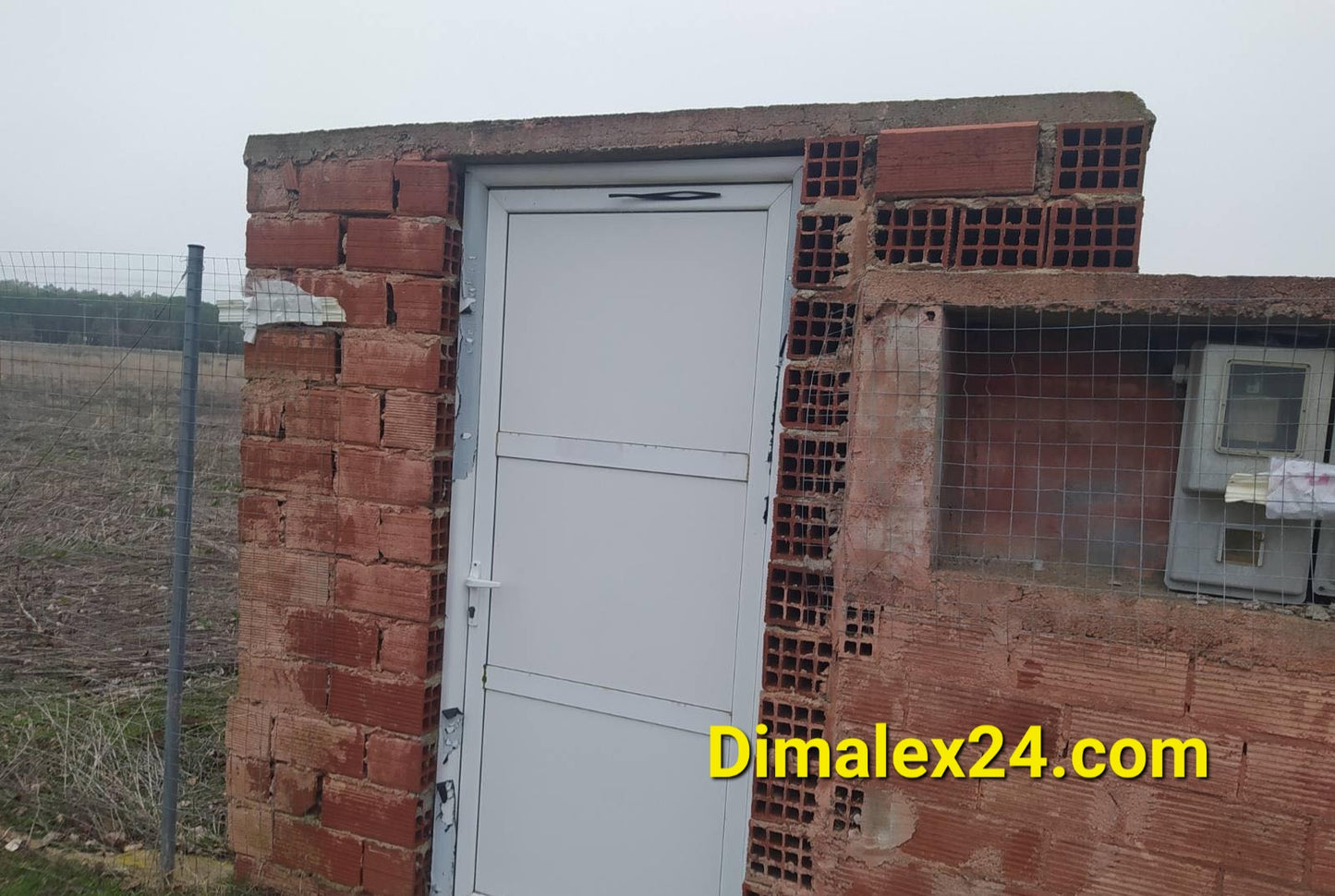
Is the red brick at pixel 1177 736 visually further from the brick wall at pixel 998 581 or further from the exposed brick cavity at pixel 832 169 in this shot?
the exposed brick cavity at pixel 832 169

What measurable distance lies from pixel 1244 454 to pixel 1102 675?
0.63m

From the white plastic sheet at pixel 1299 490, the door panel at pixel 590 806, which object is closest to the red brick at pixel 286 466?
the door panel at pixel 590 806

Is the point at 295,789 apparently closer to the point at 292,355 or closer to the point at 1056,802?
the point at 292,355

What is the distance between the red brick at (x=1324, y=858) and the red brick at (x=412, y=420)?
2568mm

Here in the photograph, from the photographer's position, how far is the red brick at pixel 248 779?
3211 millimetres

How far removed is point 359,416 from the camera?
299cm

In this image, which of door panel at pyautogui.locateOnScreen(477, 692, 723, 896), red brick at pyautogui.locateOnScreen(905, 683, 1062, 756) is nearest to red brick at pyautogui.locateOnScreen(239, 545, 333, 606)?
door panel at pyautogui.locateOnScreen(477, 692, 723, 896)

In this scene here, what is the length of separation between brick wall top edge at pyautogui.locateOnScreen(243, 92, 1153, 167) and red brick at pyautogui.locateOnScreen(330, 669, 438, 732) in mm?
1753

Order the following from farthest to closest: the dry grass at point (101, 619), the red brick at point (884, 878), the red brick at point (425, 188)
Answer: the dry grass at point (101, 619), the red brick at point (425, 188), the red brick at point (884, 878)

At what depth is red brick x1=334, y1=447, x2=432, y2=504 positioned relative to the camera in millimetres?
2914

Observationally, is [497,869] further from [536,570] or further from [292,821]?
[536,570]

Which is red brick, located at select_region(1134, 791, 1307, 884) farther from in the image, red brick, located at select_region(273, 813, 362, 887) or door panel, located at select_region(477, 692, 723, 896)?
red brick, located at select_region(273, 813, 362, 887)

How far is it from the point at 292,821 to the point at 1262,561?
313 centimetres

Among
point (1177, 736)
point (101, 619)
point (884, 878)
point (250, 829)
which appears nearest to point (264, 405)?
point (250, 829)
